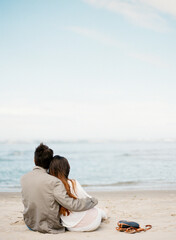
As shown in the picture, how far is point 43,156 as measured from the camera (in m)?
3.77

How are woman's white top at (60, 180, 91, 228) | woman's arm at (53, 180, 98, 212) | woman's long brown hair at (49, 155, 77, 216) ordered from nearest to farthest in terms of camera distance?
woman's arm at (53, 180, 98, 212)
woman's long brown hair at (49, 155, 77, 216)
woman's white top at (60, 180, 91, 228)

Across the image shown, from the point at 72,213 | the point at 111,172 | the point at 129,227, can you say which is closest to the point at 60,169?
the point at 72,213

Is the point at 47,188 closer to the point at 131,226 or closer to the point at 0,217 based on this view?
the point at 131,226

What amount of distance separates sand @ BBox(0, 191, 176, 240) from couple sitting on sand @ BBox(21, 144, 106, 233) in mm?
142

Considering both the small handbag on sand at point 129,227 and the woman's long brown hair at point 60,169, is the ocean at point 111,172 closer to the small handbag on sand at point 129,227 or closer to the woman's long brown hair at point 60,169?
the small handbag on sand at point 129,227

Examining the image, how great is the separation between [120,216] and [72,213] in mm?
1578

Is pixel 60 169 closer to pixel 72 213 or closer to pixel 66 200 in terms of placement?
pixel 66 200

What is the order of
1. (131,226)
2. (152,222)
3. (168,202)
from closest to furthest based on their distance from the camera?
(131,226) → (152,222) → (168,202)

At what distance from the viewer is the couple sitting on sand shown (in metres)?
3.73

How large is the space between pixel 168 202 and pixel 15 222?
3689mm

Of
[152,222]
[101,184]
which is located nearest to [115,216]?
[152,222]

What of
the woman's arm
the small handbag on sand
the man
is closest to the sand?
the small handbag on sand

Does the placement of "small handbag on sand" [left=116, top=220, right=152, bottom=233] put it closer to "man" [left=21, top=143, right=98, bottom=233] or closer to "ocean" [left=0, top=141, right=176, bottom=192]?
"man" [left=21, top=143, right=98, bottom=233]

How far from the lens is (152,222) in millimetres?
Answer: 4645
